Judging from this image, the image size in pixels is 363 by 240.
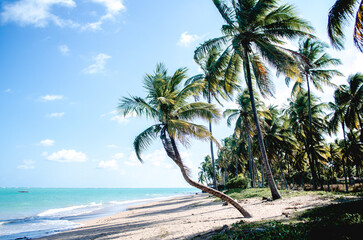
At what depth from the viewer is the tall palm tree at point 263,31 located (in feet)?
34.7

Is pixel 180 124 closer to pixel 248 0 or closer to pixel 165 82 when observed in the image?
pixel 165 82

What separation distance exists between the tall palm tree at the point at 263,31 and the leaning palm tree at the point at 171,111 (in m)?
3.34

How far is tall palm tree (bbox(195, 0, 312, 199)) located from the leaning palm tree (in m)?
3.34

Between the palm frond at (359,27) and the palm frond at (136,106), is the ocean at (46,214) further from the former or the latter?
the palm frond at (359,27)

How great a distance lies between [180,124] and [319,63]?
1595 centimetres

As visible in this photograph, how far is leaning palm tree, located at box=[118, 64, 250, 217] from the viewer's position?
28.4ft

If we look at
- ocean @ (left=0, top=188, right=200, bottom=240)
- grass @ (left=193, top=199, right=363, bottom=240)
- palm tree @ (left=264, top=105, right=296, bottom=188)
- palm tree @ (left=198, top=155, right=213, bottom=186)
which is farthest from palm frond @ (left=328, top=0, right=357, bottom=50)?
palm tree @ (left=198, top=155, right=213, bottom=186)

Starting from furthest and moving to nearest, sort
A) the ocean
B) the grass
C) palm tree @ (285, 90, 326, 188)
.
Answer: palm tree @ (285, 90, 326, 188), the ocean, the grass

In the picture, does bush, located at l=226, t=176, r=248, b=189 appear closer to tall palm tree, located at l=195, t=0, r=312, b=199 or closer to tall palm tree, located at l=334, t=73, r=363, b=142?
tall palm tree, located at l=334, t=73, r=363, b=142

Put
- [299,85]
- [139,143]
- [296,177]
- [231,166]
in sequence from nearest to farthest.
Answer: [139,143] < [299,85] < [296,177] < [231,166]

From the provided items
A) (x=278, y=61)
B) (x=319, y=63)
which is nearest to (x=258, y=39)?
(x=278, y=61)

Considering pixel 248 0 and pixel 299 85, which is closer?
pixel 248 0

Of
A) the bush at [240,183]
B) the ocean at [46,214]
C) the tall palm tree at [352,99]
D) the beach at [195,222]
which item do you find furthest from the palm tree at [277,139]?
the ocean at [46,214]

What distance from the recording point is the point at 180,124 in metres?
8.41
